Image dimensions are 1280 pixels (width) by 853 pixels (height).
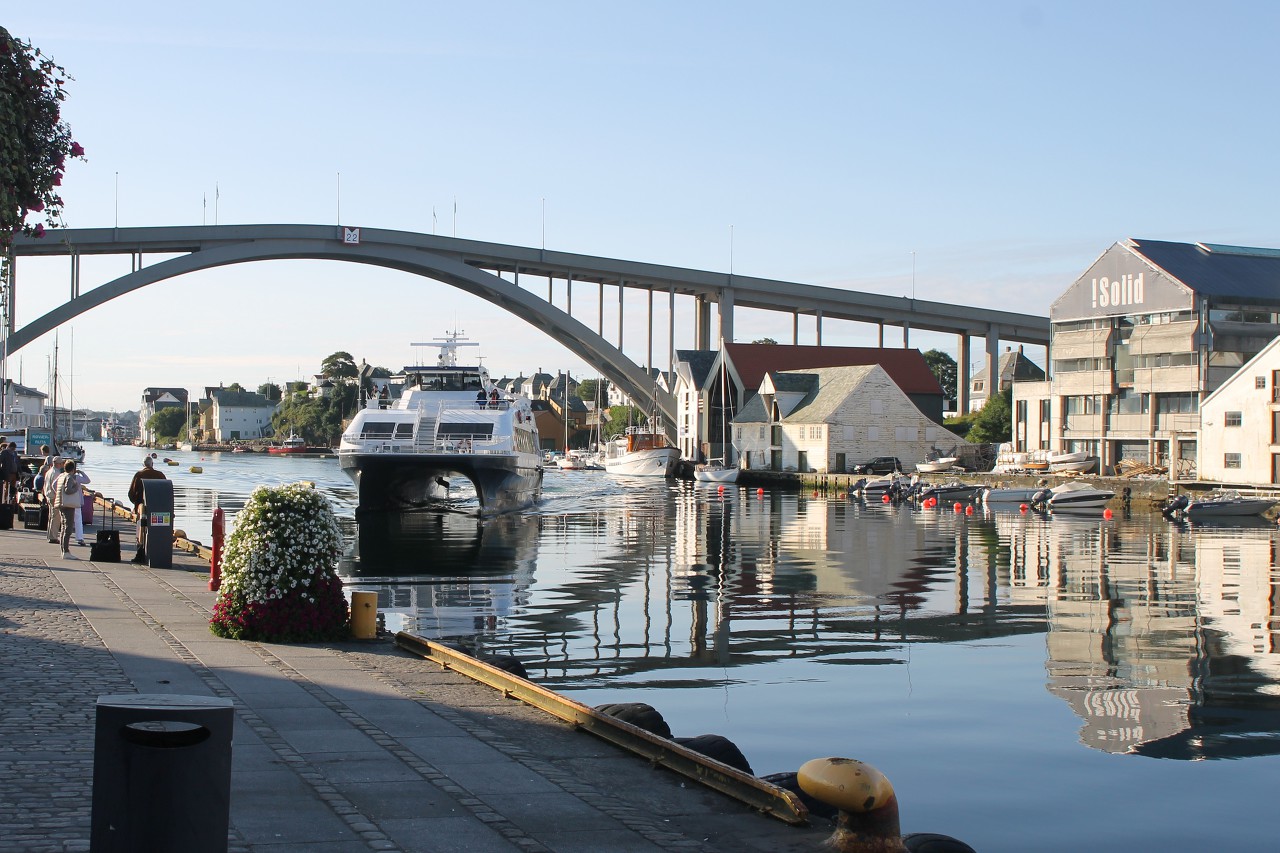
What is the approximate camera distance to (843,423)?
82438 mm

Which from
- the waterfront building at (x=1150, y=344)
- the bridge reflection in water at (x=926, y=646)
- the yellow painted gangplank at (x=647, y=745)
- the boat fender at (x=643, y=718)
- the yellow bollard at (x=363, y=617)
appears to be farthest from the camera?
the waterfront building at (x=1150, y=344)

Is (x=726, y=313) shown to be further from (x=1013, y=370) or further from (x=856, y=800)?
(x=856, y=800)

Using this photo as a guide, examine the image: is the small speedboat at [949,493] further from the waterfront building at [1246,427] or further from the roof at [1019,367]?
the roof at [1019,367]

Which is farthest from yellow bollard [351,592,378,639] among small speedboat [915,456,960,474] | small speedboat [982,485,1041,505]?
small speedboat [915,456,960,474]

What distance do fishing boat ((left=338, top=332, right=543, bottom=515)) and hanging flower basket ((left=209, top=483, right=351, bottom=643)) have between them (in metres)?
30.2

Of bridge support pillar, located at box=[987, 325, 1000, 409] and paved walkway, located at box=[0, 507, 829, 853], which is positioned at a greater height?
bridge support pillar, located at box=[987, 325, 1000, 409]

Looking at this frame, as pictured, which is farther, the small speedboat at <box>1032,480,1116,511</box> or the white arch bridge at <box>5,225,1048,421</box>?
the white arch bridge at <box>5,225,1048,421</box>

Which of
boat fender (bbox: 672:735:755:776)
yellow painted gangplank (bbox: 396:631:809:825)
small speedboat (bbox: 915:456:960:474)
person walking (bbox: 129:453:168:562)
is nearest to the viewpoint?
yellow painted gangplank (bbox: 396:631:809:825)

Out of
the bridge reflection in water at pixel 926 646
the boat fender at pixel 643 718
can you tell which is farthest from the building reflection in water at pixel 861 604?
the boat fender at pixel 643 718

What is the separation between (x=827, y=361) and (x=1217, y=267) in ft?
122

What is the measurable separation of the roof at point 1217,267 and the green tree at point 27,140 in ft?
218

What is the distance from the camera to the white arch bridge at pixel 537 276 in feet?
268

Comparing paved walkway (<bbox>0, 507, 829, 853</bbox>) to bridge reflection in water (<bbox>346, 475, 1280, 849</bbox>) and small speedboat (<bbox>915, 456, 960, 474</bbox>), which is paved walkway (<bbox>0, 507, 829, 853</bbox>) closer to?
bridge reflection in water (<bbox>346, 475, 1280, 849</bbox>)

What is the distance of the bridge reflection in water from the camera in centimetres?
1138
